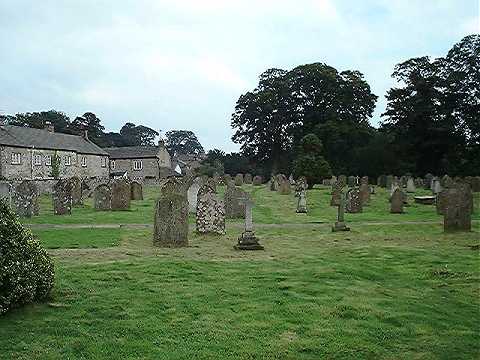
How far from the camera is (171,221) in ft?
47.2

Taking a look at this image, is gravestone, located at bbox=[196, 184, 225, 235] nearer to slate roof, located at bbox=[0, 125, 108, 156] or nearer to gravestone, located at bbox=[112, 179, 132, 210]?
gravestone, located at bbox=[112, 179, 132, 210]

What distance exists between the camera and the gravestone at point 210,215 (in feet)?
55.0

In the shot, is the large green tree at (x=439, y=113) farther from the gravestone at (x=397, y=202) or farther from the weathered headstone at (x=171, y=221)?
the weathered headstone at (x=171, y=221)

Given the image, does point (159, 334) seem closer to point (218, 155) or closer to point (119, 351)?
point (119, 351)

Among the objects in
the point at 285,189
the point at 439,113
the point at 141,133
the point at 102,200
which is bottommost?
the point at 102,200

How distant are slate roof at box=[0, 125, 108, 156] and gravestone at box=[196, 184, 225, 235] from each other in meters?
39.0

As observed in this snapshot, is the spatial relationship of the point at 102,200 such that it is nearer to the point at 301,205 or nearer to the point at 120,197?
the point at 120,197

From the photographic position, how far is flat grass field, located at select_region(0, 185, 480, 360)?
6723mm

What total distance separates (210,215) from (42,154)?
4352cm

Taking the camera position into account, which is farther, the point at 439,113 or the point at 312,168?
the point at 439,113

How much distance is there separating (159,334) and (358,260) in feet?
21.9

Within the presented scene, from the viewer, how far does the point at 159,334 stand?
23.1ft

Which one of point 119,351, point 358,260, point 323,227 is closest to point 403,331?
point 119,351

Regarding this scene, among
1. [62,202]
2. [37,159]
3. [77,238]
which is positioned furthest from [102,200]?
[37,159]
